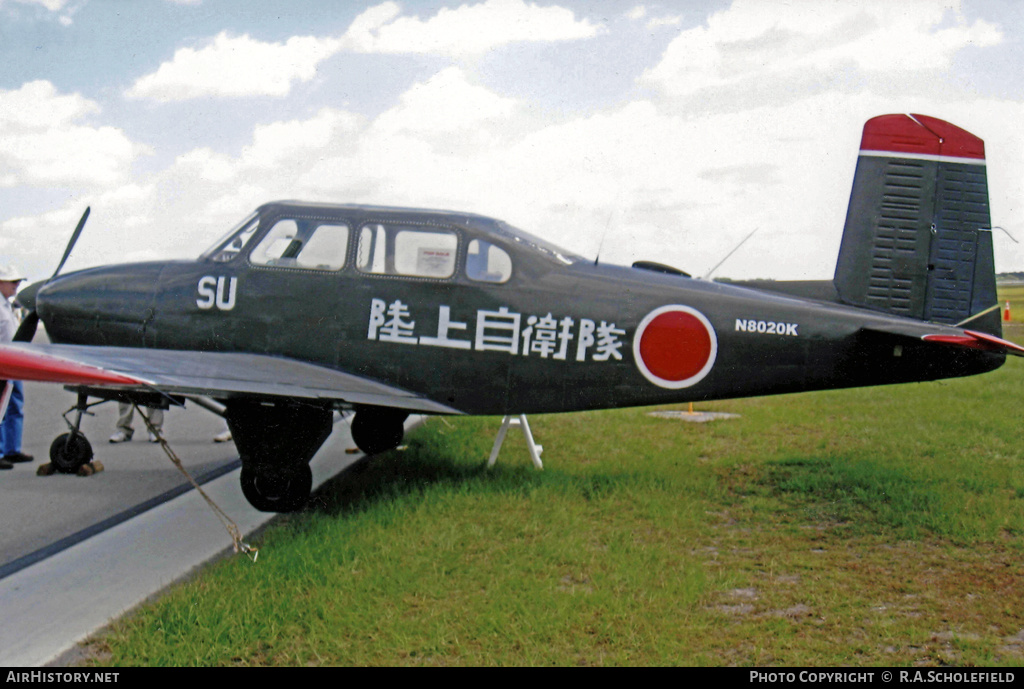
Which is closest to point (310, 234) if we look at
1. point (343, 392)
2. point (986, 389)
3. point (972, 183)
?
point (343, 392)

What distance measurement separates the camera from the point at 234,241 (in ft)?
21.7

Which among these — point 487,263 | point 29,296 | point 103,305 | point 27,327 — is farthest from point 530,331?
point 29,296

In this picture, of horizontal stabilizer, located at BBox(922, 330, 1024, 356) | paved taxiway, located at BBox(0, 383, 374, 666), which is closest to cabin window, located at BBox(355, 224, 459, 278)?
paved taxiway, located at BBox(0, 383, 374, 666)

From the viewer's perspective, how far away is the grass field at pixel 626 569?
149 inches

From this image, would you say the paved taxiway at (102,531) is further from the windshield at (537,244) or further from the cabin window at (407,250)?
the windshield at (537,244)

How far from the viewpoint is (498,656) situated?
3.67 metres

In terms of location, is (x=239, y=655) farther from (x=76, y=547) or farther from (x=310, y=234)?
(x=310, y=234)

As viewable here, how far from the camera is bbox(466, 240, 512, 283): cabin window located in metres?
6.31

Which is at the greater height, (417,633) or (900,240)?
(900,240)

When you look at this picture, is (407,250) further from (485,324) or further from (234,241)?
(234,241)

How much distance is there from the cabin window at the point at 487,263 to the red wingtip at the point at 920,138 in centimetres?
351

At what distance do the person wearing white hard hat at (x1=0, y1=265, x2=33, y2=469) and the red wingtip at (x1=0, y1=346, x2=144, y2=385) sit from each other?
13.8 ft

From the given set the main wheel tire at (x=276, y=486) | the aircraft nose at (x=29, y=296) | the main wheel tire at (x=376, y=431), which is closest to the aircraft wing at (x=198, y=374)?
the main wheel tire at (x=276, y=486)

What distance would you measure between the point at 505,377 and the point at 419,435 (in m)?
3.42
